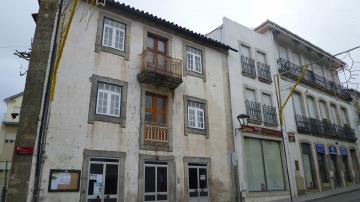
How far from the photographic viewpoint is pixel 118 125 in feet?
40.6

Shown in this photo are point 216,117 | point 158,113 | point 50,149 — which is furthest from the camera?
point 216,117

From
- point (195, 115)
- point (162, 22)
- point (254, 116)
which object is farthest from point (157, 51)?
point (254, 116)

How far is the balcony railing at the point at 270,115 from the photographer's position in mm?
18609

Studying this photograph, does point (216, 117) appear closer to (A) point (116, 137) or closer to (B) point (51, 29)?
(A) point (116, 137)

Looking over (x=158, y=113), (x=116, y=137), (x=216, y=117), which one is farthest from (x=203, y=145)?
(x=116, y=137)

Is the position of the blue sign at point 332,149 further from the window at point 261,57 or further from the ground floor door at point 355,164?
the window at point 261,57

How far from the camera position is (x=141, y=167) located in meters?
→ 12.5

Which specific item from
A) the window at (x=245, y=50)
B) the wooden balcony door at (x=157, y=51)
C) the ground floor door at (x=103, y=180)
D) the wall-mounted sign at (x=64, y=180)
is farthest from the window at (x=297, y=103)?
the wall-mounted sign at (x=64, y=180)

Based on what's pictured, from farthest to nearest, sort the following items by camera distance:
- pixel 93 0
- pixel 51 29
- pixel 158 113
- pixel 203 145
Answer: pixel 203 145
pixel 158 113
pixel 93 0
pixel 51 29

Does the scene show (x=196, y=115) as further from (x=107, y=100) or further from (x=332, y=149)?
(x=332, y=149)

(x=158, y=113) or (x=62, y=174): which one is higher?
(x=158, y=113)

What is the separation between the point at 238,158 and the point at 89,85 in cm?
867

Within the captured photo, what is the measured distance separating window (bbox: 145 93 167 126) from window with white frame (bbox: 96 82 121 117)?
4.85ft

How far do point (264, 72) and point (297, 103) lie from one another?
429 cm
